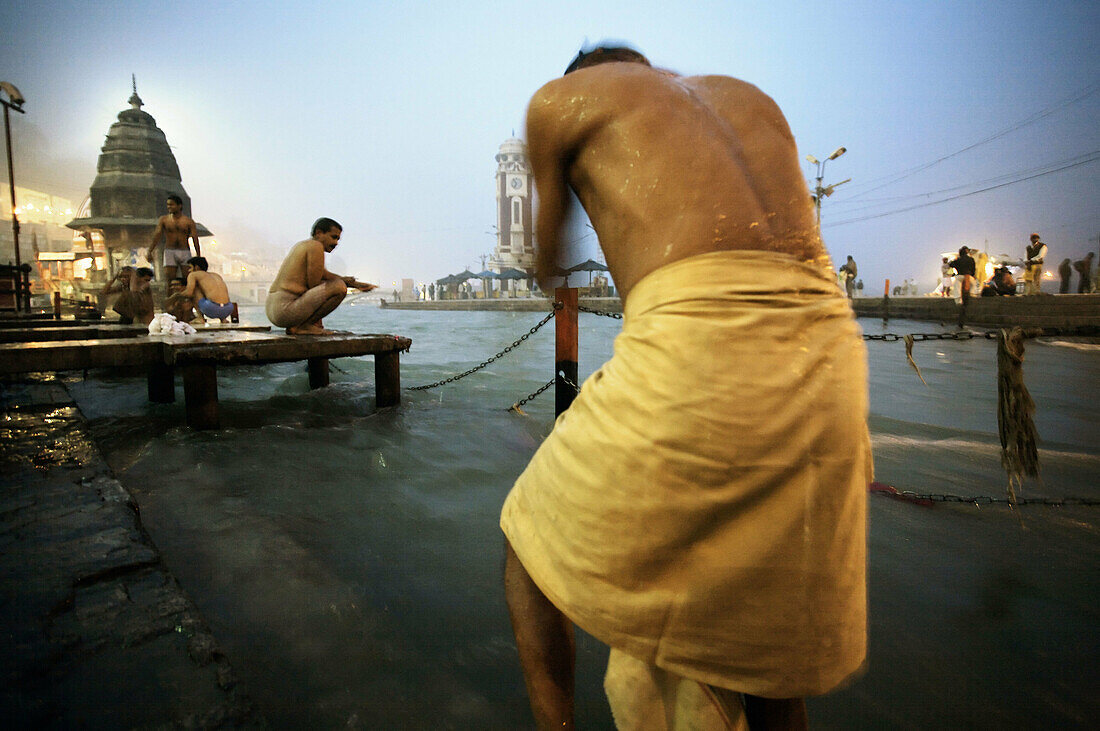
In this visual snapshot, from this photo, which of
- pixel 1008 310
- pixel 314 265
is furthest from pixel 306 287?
pixel 1008 310

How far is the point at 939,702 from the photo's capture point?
179 cm

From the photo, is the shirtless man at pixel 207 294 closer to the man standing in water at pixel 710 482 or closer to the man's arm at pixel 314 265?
the man's arm at pixel 314 265

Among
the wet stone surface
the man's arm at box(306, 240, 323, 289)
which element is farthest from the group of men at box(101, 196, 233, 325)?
the wet stone surface

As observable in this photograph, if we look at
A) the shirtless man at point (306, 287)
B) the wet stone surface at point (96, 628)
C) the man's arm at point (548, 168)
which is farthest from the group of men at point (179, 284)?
the man's arm at point (548, 168)

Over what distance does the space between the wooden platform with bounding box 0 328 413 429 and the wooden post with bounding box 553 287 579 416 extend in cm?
173

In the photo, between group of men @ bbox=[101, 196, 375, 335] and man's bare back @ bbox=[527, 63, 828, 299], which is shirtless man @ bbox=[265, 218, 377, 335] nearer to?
group of men @ bbox=[101, 196, 375, 335]

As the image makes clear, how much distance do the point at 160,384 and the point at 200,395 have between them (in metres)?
2.21

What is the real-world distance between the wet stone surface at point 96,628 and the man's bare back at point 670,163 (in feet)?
4.50

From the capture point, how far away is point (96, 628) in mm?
1322

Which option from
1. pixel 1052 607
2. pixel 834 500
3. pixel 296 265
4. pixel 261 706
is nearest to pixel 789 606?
→ pixel 834 500

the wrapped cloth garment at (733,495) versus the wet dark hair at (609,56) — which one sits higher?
the wet dark hair at (609,56)

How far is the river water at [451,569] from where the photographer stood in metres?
1.75

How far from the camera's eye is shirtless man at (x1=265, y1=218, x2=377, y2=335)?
5.29m

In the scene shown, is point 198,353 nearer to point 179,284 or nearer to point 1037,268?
point 179,284
